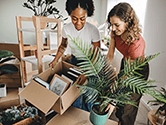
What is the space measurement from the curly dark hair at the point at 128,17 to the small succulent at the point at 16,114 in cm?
127

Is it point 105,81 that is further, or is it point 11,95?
point 11,95

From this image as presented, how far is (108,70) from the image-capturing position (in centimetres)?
80

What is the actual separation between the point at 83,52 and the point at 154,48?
1.31 metres

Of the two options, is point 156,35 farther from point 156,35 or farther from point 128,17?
point 128,17

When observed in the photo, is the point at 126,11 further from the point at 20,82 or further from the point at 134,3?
the point at 134,3

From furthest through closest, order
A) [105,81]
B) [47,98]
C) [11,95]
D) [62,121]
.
Answer: 1. [11,95]
2. [62,121]
3. [47,98]
4. [105,81]

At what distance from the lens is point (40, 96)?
3.01 feet

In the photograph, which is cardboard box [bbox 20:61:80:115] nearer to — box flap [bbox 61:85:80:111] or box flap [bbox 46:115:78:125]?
box flap [bbox 61:85:80:111]

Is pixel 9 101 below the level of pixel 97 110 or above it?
below

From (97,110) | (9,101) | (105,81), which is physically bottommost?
(9,101)

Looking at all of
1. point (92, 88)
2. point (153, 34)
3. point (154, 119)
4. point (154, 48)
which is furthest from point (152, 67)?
point (92, 88)

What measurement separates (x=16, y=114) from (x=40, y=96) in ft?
2.08

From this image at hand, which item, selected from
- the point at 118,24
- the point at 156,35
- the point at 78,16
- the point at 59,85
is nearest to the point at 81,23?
the point at 78,16

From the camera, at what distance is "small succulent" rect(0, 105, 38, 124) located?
1.26 meters
